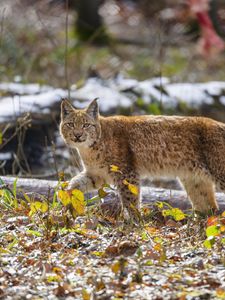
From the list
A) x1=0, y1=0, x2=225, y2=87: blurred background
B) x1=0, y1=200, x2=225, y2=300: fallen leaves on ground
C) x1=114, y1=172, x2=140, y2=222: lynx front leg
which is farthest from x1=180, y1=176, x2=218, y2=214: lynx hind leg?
x1=0, y1=0, x2=225, y2=87: blurred background

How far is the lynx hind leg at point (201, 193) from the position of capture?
6.89m

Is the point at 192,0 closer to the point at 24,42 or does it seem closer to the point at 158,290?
the point at 24,42

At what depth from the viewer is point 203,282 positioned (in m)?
4.44

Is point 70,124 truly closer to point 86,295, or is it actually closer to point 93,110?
point 93,110

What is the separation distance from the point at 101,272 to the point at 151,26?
12.9m

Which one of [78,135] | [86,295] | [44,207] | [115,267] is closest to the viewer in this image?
[86,295]

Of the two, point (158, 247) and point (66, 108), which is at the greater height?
point (66, 108)

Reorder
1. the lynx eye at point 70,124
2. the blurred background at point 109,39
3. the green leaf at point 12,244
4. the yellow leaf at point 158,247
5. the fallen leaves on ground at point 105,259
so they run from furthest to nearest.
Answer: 1. the blurred background at point 109,39
2. the lynx eye at point 70,124
3. the green leaf at point 12,244
4. the yellow leaf at point 158,247
5. the fallen leaves on ground at point 105,259

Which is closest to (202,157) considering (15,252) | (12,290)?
(15,252)

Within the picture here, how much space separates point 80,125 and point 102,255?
2088 millimetres

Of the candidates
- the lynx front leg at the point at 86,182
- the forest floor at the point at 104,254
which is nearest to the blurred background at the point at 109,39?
the lynx front leg at the point at 86,182

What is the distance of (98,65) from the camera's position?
14.5 m

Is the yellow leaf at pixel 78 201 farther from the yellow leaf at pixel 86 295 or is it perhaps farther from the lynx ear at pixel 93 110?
the lynx ear at pixel 93 110

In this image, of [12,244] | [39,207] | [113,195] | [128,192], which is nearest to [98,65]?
[113,195]
